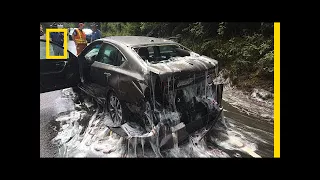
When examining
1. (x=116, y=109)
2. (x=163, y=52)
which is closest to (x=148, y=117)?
(x=116, y=109)

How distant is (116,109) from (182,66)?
1426 millimetres

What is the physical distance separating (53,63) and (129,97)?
230cm

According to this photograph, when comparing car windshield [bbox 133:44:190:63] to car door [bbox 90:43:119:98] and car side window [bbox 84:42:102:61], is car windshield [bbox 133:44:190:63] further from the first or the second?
car side window [bbox 84:42:102:61]

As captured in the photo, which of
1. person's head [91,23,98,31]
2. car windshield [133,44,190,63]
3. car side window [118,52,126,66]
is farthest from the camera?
person's head [91,23,98,31]

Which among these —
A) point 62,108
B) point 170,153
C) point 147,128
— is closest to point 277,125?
point 170,153

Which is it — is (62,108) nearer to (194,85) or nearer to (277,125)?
(194,85)

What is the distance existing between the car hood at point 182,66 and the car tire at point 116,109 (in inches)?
37.1

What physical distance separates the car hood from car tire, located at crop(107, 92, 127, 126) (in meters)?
0.94

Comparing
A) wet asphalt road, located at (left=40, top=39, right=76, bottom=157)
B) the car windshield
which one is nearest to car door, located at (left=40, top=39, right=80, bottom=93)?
wet asphalt road, located at (left=40, top=39, right=76, bottom=157)

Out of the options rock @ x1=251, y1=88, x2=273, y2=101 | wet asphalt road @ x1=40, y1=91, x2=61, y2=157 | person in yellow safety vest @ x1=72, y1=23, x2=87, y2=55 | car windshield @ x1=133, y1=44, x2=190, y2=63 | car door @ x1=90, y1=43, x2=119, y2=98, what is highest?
person in yellow safety vest @ x1=72, y1=23, x2=87, y2=55

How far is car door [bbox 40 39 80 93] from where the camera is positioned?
16.6 feet

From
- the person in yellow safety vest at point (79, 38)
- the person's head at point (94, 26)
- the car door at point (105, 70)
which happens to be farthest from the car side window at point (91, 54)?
the person in yellow safety vest at point (79, 38)

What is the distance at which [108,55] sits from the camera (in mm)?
4578

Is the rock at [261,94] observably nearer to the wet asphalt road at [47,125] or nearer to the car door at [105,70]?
the car door at [105,70]
